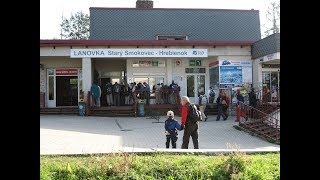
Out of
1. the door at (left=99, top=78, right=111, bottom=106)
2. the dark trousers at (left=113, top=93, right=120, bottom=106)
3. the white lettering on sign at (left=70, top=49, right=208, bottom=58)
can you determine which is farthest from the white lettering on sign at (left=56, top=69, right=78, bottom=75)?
the dark trousers at (left=113, top=93, right=120, bottom=106)

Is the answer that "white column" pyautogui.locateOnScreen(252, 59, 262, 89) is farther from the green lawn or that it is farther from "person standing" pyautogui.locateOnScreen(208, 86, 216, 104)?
the green lawn

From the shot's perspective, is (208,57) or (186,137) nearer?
(186,137)

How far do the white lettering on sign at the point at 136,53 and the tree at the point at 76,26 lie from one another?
1590 inches

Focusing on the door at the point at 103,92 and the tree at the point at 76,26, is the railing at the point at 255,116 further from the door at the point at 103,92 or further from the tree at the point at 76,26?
the tree at the point at 76,26

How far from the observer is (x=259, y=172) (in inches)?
258

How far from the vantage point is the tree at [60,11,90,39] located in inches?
2490

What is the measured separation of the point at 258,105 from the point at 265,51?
3885 mm

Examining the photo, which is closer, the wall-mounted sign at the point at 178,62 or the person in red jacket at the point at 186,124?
the person in red jacket at the point at 186,124

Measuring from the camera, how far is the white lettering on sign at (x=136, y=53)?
23781 mm

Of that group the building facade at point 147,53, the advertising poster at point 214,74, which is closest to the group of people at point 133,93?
the building facade at point 147,53

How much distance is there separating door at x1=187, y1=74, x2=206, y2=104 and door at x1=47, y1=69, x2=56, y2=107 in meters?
9.03

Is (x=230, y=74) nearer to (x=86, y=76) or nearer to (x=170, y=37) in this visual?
(x=170, y=37)
